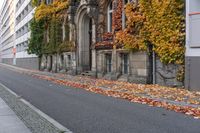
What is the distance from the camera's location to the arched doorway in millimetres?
33312

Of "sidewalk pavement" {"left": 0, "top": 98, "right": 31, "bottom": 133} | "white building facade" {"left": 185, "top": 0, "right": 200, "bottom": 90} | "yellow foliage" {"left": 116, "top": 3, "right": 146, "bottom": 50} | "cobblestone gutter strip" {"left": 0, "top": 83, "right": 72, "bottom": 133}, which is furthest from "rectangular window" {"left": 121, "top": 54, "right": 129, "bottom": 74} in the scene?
"sidewalk pavement" {"left": 0, "top": 98, "right": 31, "bottom": 133}

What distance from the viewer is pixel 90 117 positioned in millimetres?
10781

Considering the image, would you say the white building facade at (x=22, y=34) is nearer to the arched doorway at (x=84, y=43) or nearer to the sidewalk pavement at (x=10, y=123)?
the arched doorway at (x=84, y=43)

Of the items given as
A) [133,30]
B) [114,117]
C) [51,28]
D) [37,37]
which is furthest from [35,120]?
[37,37]

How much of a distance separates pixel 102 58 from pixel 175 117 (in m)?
17.7

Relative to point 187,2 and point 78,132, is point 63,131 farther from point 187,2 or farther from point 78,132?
point 187,2

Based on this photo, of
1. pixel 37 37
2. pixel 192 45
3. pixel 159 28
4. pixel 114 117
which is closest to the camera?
pixel 114 117

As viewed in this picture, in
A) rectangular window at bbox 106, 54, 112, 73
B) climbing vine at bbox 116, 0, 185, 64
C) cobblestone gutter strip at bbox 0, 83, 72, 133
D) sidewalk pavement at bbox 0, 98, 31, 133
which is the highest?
climbing vine at bbox 116, 0, 185, 64

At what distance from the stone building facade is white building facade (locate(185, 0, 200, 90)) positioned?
1.41 meters

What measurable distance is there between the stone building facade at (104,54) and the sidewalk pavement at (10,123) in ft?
30.5

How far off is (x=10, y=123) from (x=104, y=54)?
59.6ft

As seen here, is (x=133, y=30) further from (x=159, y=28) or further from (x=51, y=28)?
(x=51, y=28)

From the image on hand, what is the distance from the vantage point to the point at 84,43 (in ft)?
110

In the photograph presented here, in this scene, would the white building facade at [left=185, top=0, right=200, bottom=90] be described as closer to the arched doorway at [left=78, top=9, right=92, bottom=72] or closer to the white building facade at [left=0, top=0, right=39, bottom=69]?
the arched doorway at [left=78, top=9, right=92, bottom=72]
